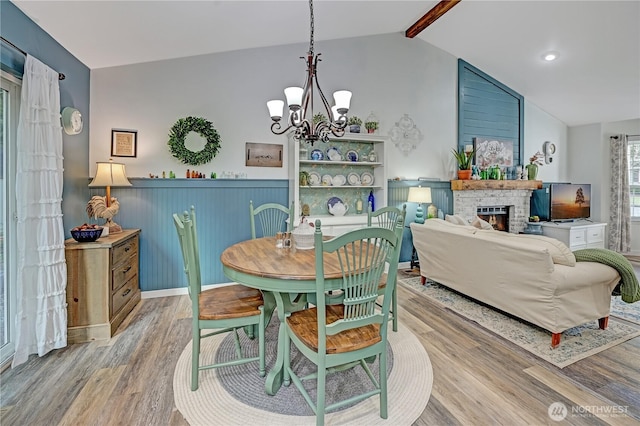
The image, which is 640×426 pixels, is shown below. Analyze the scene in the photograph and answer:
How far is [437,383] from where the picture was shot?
2070mm

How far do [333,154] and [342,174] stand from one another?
335mm

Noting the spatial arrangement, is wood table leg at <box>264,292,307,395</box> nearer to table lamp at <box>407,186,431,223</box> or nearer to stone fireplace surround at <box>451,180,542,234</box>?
table lamp at <box>407,186,431,223</box>

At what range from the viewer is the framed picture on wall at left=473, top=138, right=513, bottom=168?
5.64 meters

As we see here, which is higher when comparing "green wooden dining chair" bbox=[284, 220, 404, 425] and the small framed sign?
the small framed sign

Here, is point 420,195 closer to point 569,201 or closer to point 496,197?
point 496,197

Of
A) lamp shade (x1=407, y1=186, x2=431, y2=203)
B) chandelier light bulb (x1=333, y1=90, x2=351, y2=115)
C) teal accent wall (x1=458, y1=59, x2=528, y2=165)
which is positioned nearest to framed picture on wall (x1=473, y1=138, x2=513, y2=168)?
teal accent wall (x1=458, y1=59, x2=528, y2=165)

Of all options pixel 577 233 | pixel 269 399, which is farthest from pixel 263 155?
pixel 577 233

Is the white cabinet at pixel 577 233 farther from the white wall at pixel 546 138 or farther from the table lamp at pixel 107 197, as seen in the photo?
the table lamp at pixel 107 197

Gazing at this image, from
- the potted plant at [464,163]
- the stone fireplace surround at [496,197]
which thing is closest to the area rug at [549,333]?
the stone fireplace surround at [496,197]

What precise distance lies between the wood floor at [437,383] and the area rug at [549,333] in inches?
3.0

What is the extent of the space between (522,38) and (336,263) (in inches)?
184

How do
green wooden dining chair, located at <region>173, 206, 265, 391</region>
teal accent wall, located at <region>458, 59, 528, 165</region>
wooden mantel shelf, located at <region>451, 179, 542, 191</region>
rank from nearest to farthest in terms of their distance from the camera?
green wooden dining chair, located at <region>173, 206, 265, 391</region>, wooden mantel shelf, located at <region>451, 179, 542, 191</region>, teal accent wall, located at <region>458, 59, 528, 165</region>

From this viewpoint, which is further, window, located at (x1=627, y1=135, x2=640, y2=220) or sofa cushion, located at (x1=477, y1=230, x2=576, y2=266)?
window, located at (x1=627, y1=135, x2=640, y2=220)

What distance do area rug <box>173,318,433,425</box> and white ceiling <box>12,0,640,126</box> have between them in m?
2.89
